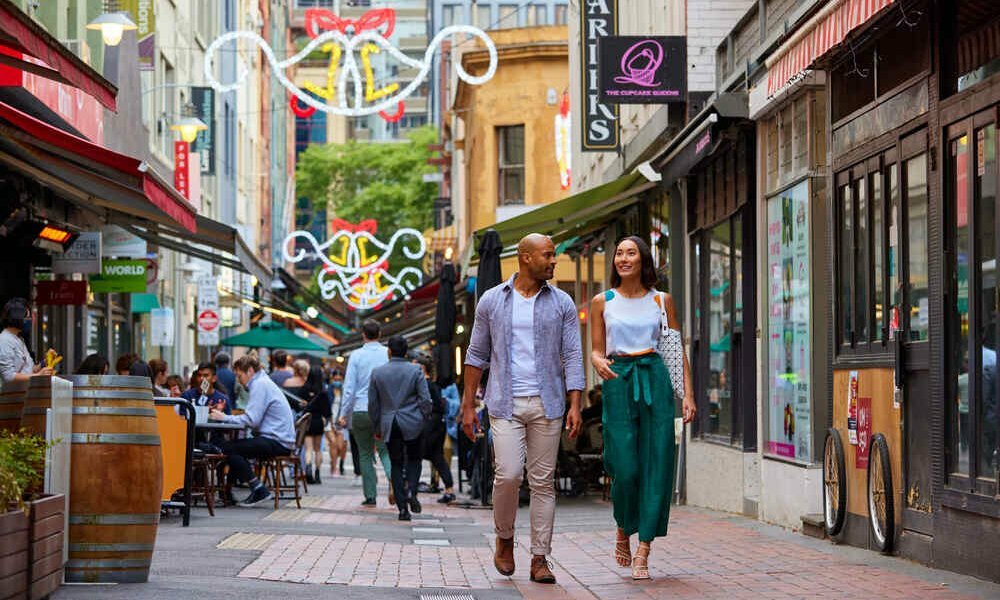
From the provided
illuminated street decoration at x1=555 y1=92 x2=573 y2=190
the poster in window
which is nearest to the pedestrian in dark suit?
the poster in window

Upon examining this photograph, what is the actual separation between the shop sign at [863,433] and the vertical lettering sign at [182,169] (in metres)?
22.6

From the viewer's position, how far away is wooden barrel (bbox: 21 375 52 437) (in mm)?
8539

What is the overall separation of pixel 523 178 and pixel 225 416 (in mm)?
23421

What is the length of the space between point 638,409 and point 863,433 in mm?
2564

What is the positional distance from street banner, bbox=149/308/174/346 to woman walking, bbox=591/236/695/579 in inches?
841

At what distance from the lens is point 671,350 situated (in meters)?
9.80

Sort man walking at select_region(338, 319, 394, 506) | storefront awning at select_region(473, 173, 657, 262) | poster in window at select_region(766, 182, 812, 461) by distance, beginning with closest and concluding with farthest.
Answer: poster in window at select_region(766, 182, 812, 461)
man walking at select_region(338, 319, 394, 506)
storefront awning at select_region(473, 173, 657, 262)

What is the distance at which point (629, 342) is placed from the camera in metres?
9.72

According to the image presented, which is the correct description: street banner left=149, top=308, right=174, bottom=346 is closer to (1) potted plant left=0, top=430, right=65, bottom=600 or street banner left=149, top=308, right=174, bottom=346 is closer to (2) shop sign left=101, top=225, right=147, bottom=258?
(2) shop sign left=101, top=225, right=147, bottom=258

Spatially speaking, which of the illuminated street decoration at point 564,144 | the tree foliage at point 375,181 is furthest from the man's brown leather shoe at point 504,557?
the tree foliage at point 375,181

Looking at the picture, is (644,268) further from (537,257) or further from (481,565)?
(481,565)

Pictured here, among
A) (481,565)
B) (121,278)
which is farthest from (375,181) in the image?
(481,565)

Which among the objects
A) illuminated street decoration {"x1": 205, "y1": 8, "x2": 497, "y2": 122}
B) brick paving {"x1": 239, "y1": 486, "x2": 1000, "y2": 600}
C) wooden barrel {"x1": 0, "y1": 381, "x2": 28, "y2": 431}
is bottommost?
brick paving {"x1": 239, "y1": 486, "x2": 1000, "y2": 600}

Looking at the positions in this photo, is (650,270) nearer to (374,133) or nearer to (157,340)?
(157,340)
